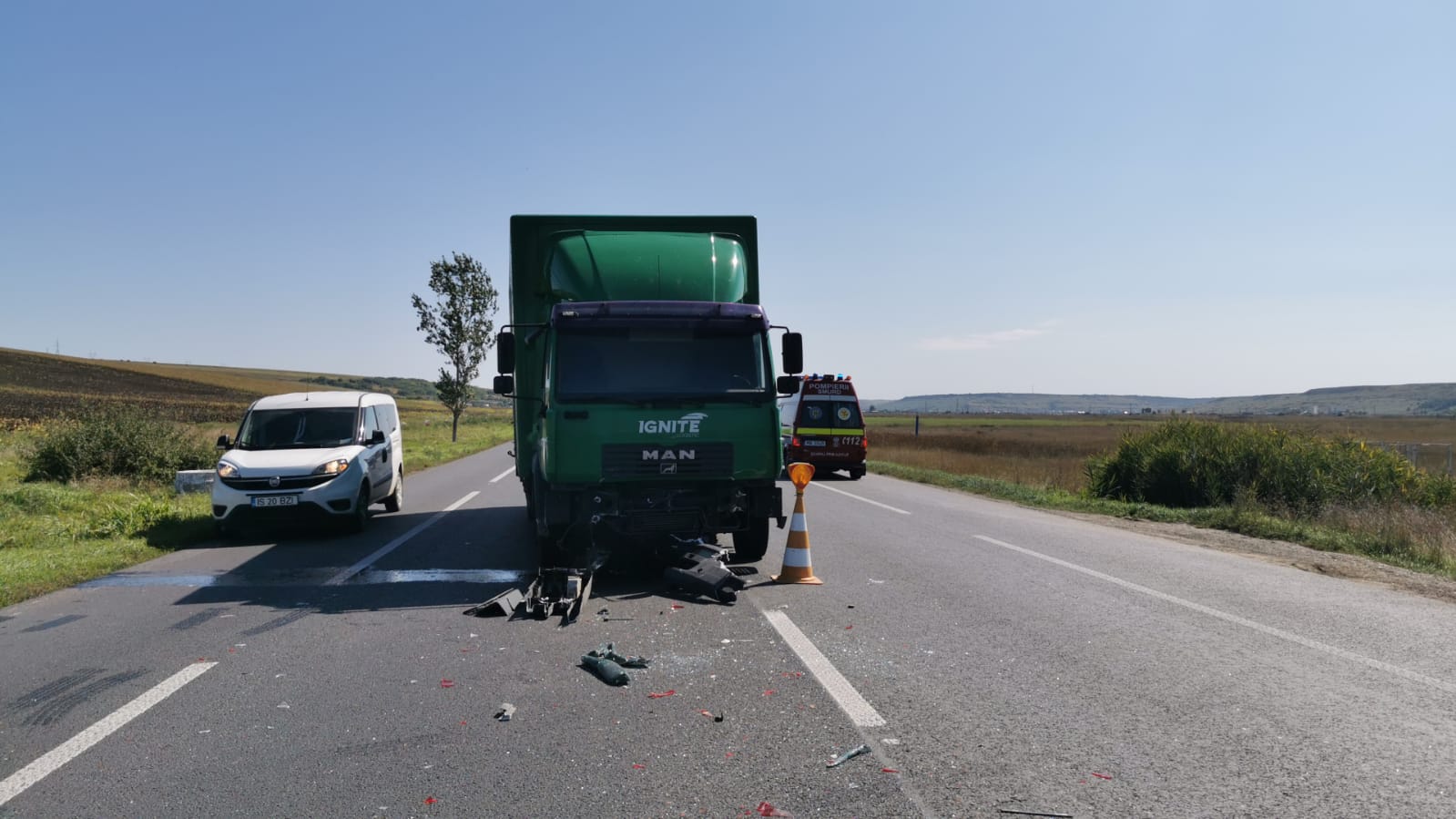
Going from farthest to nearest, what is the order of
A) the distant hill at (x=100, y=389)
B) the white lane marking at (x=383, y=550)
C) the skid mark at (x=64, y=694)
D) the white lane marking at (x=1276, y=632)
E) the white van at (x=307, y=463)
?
the distant hill at (x=100, y=389)
the white van at (x=307, y=463)
the white lane marking at (x=383, y=550)
the white lane marking at (x=1276, y=632)
the skid mark at (x=64, y=694)

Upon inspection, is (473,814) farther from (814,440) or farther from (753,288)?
(814,440)

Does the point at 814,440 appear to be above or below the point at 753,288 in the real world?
below

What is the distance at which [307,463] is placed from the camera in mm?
11820

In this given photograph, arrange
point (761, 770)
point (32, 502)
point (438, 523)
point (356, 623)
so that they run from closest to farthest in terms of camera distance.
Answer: point (761, 770), point (356, 623), point (438, 523), point (32, 502)

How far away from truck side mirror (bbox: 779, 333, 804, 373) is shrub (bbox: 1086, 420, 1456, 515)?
1077 centimetres

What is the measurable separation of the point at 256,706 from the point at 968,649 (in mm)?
4327

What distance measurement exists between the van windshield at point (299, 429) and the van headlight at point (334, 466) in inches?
32.3

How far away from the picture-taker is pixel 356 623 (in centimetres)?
700

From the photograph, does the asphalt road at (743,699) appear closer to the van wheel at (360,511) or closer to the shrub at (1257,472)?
the van wheel at (360,511)

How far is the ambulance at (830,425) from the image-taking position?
79.5 ft

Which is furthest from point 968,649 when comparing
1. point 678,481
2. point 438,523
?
point 438,523

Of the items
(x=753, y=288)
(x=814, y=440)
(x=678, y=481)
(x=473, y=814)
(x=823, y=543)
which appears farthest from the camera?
(x=814, y=440)

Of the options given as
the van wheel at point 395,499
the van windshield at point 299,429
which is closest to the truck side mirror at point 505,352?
the van windshield at point 299,429

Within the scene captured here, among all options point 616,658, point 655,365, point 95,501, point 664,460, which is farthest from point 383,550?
point 95,501
